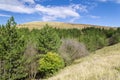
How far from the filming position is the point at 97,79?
282 inches

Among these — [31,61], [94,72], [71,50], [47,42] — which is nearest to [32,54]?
[31,61]

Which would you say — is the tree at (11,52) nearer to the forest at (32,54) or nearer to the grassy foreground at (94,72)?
the forest at (32,54)

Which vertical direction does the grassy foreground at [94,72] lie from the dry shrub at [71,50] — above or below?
above

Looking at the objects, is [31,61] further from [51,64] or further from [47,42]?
[51,64]

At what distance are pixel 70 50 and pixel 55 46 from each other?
5.02 meters

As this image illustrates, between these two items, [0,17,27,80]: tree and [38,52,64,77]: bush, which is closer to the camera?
[38,52,64,77]: bush

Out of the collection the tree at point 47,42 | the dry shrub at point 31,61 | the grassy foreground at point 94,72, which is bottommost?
the dry shrub at point 31,61

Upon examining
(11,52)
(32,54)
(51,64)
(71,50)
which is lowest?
(51,64)

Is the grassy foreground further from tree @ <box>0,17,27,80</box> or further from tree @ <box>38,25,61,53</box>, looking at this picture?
tree @ <box>38,25,61,53</box>

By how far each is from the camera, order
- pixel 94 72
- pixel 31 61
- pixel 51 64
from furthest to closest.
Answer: pixel 31 61 → pixel 51 64 → pixel 94 72

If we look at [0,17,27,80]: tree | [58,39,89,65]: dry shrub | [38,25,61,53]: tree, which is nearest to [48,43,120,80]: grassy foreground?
[0,17,27,80]: tree

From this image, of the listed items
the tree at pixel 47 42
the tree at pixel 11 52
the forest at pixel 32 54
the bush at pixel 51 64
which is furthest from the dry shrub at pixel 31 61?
the bush at pixel 51 64

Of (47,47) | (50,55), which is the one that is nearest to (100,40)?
(47,47)

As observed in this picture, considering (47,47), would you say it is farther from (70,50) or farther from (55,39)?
(70,50)
